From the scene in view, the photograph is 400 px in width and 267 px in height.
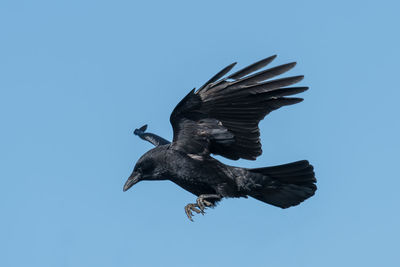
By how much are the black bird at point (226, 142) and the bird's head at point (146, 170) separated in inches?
0.6

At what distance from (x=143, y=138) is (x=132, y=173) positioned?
259 cm

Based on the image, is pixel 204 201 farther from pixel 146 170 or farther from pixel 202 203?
pixel 146 170

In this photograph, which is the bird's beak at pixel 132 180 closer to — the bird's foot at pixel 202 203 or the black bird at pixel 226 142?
the black bird at pixel 226 142

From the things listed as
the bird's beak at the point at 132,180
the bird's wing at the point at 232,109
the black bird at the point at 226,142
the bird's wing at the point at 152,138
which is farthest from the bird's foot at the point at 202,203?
the bird's wing at the point at 152,138

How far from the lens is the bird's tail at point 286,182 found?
1295cm

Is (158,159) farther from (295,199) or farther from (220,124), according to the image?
(295,199)

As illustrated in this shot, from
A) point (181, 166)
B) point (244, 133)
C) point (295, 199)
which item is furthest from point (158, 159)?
point (295, 199)

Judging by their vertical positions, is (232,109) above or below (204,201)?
above

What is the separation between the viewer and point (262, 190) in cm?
1320

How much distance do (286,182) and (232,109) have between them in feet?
4.95

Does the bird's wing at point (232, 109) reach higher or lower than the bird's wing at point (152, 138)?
lower

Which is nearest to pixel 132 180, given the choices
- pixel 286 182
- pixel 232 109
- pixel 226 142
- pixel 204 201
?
pixel 204 201

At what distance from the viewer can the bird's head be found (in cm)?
1292

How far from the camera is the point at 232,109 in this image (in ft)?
41.0
